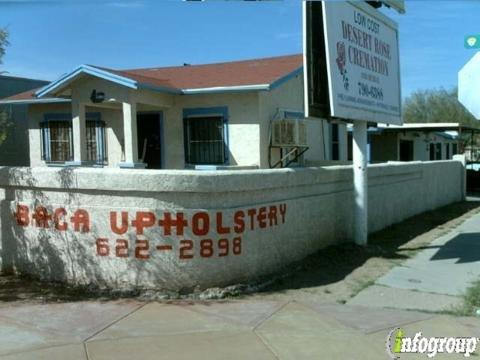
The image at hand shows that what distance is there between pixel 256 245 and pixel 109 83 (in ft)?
27.2

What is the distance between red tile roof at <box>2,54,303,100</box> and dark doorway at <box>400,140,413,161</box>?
15.8 m

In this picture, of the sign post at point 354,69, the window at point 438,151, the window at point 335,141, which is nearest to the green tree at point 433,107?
the window at point 438,151

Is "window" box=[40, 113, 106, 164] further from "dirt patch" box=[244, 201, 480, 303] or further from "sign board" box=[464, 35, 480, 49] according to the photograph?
"sign board" box=[464, 35, 480, 49]

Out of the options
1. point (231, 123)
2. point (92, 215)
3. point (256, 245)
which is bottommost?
point (256, 245)

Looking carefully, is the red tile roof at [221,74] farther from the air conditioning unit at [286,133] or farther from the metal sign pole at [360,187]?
the metal sign pole at [360,187]

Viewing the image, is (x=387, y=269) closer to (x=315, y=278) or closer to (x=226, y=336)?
(x=315, y=278)

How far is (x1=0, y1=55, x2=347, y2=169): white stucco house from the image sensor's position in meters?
14.1

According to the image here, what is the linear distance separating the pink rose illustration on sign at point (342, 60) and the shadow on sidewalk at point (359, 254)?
102 inches

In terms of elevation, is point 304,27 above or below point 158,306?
above

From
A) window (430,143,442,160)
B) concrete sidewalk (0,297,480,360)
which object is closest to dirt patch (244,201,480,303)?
concrete sidewalk (0,297,480,360)

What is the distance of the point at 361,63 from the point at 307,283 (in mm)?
3940

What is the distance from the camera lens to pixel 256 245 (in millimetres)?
7203

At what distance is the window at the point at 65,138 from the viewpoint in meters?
16.2

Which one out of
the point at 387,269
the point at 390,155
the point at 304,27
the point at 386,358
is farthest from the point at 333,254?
the point at 390,155
